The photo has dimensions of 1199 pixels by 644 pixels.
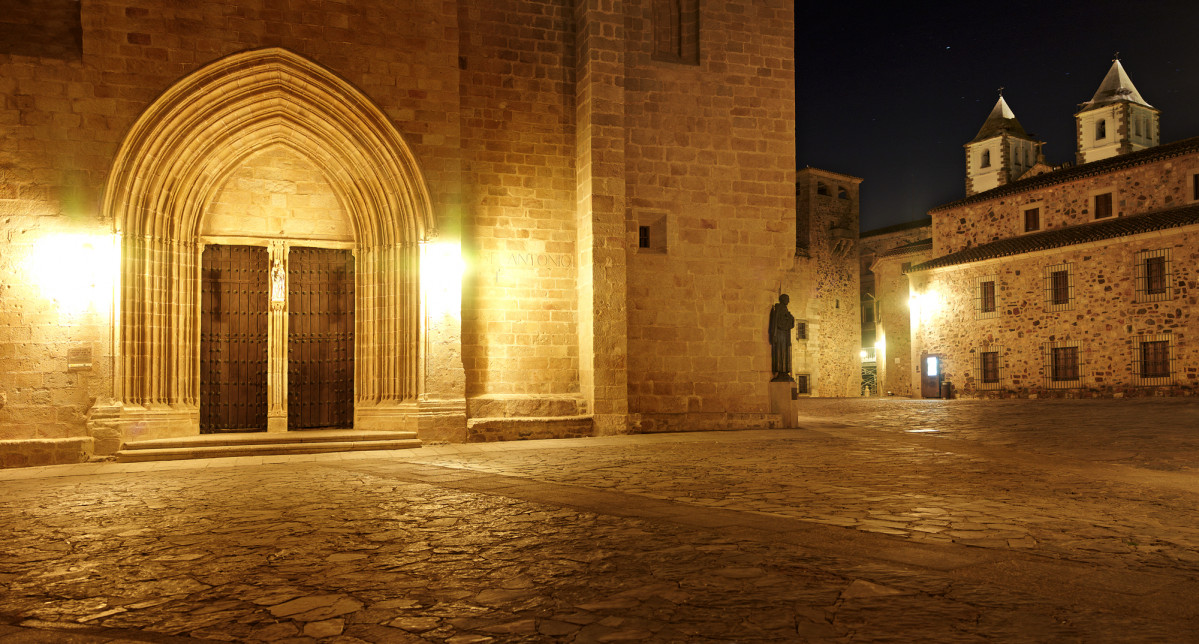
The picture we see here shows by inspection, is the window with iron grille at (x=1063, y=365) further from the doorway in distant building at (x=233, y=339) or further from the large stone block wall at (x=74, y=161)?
the large stone block wall at (x=74, y=161)

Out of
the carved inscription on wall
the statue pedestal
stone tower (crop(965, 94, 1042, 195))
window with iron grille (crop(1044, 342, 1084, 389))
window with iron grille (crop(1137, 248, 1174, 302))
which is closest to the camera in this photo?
the carved inscription on wall

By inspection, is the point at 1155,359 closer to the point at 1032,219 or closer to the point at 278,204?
the point at 1032,219

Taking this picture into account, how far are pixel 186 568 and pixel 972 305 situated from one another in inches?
1125

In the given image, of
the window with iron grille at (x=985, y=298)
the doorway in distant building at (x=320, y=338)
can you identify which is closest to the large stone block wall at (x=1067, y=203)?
the window with iron grille at (x=985, y=298)

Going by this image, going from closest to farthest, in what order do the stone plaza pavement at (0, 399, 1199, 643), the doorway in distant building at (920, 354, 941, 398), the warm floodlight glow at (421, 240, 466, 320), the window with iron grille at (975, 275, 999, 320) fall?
the stone plaza pavement at (0, 399, 1199, 643) < the warm floodlight glow at (421, 240, 466, 320) < the window with iron grille at (975, 275, 999, 320) < the doorway in distant building at (920, 354, 941, 398)

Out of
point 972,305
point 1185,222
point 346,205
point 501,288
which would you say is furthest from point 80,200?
point 972,305

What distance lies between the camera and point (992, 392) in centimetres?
2748

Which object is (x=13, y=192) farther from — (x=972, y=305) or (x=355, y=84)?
(x=972, y=305)

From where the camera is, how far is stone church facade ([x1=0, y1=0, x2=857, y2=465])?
973cm

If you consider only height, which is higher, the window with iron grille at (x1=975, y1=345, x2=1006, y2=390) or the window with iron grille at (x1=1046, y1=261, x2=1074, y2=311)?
the window with iron grille at (x1=1046, y1=261, x2=1074, y2=311)

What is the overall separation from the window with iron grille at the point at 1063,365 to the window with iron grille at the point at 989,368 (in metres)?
1.61

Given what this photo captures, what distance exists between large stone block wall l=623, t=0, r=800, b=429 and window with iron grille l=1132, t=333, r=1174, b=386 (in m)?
16.1

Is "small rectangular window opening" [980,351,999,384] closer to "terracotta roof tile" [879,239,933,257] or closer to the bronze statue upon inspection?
"terracotta roof tile" [879,239,933,257]

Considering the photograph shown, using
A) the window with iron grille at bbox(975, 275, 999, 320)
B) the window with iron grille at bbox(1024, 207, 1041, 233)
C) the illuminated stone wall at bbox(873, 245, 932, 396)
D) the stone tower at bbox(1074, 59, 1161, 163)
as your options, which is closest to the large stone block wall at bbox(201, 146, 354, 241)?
the window with iron grille at bbox(975, 275, 999, 320)
